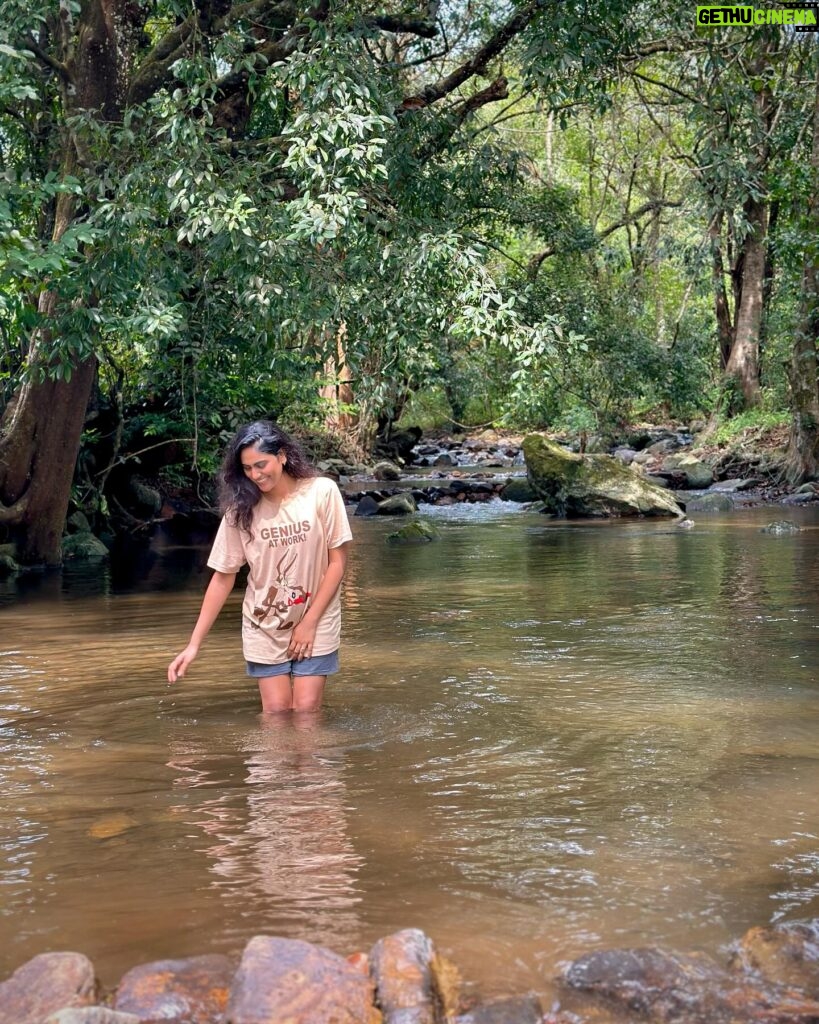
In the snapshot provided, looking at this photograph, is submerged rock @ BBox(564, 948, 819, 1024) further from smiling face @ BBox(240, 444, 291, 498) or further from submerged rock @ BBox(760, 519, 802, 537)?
submerged rock @ BBox(760, 519, 802, 537)

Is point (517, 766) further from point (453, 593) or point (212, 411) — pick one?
point (212, 411)

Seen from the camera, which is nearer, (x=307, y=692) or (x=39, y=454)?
(x=307, y=692)

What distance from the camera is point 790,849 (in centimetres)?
415

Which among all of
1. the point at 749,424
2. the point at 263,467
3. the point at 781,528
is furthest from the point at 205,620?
the point at 749,424

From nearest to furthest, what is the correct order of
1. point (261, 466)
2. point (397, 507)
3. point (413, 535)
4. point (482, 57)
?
point (261, 466)
point (482, 57)
point (413, 535)
point (397, 507)

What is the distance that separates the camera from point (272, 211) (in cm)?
958

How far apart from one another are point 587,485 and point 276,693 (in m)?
13.9

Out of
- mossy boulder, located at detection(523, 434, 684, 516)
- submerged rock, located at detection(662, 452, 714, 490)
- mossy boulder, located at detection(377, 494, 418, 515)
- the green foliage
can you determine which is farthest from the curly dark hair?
the green foliage

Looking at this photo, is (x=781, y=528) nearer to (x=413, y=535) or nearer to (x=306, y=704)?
(x=413, y=535)

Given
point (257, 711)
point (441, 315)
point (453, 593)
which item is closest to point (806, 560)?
point (453, 593)

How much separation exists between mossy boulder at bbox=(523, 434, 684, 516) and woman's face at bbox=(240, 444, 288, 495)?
13.9m

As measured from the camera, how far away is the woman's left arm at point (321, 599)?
225 inches

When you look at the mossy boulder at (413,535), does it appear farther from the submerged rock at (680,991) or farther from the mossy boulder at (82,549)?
the submerged rock at (680,991)

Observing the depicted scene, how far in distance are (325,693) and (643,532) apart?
10322 mm
